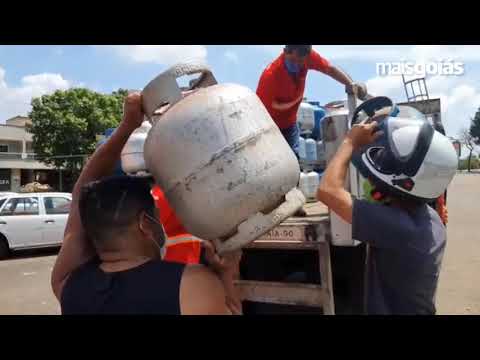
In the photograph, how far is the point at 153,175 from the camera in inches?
61.3

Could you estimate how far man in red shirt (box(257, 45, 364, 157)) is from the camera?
11.8 ft

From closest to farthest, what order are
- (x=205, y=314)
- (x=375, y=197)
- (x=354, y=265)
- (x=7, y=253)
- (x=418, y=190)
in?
(x=205, y=314)
(x=418, y=190)
(x=375, y=197)
(x=354, y=265)
(x=7, y=253)

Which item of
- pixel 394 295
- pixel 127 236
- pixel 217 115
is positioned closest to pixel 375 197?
pixel 394 295

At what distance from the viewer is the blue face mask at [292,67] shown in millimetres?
3598

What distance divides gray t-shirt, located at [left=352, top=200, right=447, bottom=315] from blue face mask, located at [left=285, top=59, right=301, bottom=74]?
191 cm

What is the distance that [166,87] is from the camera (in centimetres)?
151

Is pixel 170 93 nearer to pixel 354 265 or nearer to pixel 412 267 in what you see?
pixel 412 267

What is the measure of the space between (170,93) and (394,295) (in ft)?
4.44

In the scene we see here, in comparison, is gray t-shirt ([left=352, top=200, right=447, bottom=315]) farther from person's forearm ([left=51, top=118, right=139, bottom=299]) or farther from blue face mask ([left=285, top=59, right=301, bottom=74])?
blue face mask ([left=285, top=59, right=301, bottom=74])

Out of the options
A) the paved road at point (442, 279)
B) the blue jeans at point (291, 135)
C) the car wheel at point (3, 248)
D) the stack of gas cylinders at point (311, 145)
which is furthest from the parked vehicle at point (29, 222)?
the blue jeans at point (291, 135)

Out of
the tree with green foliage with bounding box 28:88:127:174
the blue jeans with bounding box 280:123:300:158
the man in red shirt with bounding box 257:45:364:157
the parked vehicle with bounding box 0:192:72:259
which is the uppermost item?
the tree with green foliage with bounding box 28:88:127:174

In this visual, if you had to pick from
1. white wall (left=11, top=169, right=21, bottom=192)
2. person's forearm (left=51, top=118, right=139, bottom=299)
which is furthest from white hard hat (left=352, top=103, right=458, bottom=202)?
white wall (left=11, top=169, right=21, bottom=192)

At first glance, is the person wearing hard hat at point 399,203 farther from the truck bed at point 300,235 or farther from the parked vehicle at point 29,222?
the parked vehicle at point 29,222

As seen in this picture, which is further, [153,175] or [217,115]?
[153,175]
